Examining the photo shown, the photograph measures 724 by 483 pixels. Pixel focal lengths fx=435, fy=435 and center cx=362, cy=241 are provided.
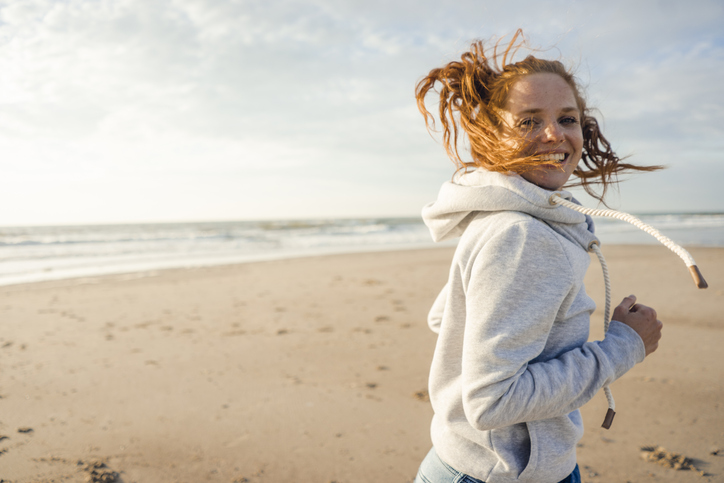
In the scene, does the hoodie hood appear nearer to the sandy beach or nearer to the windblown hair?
the windblown hair

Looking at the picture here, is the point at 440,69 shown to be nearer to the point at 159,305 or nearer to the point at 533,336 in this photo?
the point at 533,336

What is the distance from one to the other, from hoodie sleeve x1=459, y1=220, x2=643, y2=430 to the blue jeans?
0.91 feet

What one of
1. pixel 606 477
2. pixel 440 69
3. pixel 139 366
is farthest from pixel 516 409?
pixel 139 366

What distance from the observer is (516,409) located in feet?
3.10

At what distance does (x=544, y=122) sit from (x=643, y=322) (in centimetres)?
59

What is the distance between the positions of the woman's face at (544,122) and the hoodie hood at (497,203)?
0.10m

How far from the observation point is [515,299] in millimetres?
932

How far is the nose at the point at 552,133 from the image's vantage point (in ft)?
3.95

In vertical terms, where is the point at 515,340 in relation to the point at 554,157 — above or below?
below

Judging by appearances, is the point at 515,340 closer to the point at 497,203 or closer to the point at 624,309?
the point at 497,203

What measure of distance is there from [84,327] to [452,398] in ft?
19.4

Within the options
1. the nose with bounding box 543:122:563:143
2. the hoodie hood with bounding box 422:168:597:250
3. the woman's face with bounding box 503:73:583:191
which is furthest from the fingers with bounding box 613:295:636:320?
the nose with bounding box 543:122:563:143

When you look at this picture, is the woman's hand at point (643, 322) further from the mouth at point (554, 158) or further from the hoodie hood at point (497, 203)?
the mouth at point (554, 158)

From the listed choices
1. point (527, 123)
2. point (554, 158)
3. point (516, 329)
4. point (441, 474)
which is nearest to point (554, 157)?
point (554, 158)
